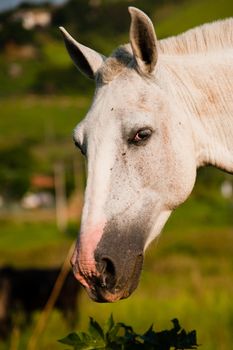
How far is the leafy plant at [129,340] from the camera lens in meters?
4.96

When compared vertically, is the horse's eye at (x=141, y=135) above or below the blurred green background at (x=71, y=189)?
above

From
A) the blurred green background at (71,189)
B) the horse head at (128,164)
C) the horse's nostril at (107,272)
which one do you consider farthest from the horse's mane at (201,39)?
the blurred green background at (71,189)

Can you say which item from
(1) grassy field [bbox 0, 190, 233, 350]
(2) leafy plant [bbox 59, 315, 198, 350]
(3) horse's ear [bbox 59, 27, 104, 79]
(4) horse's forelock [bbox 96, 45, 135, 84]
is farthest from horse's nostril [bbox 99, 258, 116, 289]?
(3) horse's ear [bbox 59, 27, 104, 79]

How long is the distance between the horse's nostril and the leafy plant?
319 mm

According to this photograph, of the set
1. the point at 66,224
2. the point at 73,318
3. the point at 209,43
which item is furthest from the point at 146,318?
the point at 66,224

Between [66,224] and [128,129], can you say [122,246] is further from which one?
[66,224]

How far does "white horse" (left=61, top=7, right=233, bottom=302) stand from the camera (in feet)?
16.1

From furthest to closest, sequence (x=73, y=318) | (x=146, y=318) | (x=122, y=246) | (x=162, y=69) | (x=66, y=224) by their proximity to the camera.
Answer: (x=66, y=224) → (x=73, y=318) → (x=146, y=318) → (x=162, y=69) → (x=122, y=246)

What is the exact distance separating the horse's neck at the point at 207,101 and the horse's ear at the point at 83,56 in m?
0.41

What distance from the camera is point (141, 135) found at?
5.15m

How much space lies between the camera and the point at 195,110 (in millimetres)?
5473

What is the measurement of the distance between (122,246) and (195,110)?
1024 millimetres

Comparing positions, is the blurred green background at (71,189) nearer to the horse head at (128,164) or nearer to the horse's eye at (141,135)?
the horse head at (128,164)

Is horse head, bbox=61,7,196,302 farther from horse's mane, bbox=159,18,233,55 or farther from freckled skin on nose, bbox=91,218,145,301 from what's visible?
horse's mane, bbox=159,18,233,55
